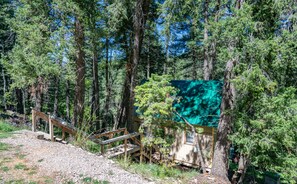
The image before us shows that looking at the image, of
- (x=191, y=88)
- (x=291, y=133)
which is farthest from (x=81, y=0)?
(x=291, y=133)

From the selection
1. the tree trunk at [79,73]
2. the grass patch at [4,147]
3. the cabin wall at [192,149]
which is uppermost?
the tree trunk at [79,73]

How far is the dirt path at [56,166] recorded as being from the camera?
4312 millimetres

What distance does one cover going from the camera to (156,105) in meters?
6.33

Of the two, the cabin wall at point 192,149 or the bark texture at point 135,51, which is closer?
the bark texture at point 135,51

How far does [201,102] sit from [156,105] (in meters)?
4.73

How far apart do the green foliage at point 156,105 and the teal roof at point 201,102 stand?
3.05 meters

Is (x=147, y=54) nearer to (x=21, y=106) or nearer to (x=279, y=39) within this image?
(x=279, y=39)

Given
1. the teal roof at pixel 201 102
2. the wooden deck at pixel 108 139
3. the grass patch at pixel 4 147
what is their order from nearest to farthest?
1. the grass patch at pixel 4 147
2. the wooden deck at pixel 108 139
3. the teal roof at pixel 201 102

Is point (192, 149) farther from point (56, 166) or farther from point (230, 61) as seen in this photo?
point (56, 166)

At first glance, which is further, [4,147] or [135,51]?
[135,51]

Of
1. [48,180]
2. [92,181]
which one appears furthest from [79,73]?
[92,181]

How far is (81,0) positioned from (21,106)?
19.2 m

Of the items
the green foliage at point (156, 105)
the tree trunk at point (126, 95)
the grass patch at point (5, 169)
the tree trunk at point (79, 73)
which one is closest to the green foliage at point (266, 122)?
the green foliage at point (156, 105)

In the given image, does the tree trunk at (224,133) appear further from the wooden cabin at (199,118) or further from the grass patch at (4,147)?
the grass patch at (4,147)
